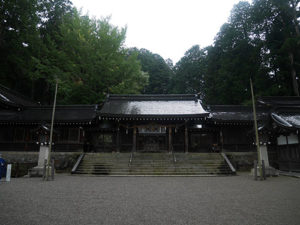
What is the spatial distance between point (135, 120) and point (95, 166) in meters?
6.40

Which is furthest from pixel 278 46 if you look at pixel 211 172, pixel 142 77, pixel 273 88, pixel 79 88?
pixel 79 88

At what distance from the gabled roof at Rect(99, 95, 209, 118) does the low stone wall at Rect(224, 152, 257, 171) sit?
4.73 meters

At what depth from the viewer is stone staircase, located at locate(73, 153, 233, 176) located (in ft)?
48.0

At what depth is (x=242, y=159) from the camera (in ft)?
59.9

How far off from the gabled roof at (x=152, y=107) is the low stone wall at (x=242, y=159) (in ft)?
15.5

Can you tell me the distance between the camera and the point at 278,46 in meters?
27.7

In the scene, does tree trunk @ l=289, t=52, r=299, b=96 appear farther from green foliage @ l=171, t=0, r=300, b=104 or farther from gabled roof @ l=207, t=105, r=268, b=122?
gabled roof @ l=207, t=105, r=268, b=122

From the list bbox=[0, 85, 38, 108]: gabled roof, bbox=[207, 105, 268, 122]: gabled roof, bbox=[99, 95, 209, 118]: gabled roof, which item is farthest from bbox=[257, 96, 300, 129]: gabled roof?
bbox=[0, 85, 38, 108]: gabled roof

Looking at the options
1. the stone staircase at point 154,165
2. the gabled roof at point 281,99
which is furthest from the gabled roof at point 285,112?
the stone staircase at point 154,165

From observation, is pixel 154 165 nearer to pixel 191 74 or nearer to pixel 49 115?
pixel 49 115

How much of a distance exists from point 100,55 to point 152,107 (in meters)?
9.50

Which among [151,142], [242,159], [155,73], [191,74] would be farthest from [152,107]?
[155,73]

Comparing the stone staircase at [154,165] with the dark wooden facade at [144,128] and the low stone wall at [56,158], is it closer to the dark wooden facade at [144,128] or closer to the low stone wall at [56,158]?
the low stone wall at [56,158]

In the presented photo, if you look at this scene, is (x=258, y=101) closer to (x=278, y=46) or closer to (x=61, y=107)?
(x=278, y=46)
